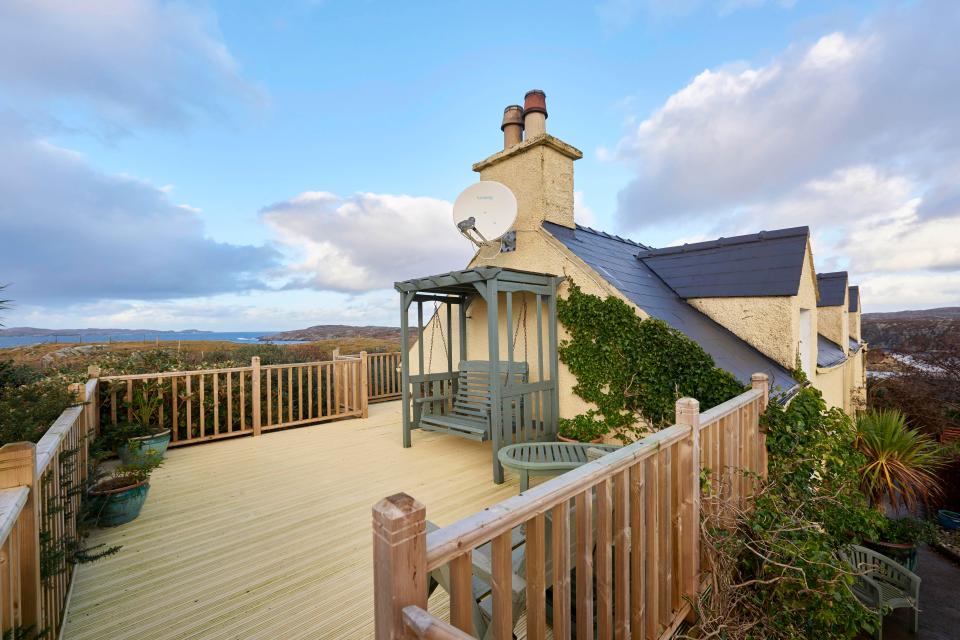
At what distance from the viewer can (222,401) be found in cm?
593

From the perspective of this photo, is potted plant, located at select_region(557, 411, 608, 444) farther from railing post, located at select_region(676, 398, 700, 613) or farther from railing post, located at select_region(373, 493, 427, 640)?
railing post, located at select_region(373, 493, 427, 640)

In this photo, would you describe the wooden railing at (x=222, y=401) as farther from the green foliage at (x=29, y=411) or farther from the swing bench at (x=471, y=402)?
the swing bench at (x=471, y=402)

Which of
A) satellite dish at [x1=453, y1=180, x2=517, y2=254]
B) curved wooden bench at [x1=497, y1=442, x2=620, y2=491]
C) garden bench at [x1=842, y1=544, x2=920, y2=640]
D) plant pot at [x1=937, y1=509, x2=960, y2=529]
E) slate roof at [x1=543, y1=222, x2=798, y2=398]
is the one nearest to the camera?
curved wooden bench at [x1=497, y1=442, x2=620, y2=491]

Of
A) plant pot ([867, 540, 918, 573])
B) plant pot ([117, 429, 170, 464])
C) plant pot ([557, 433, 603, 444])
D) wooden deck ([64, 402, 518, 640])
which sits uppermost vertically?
plant pot ([117, 429, 170, 464])

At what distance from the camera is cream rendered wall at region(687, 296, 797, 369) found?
4676mm

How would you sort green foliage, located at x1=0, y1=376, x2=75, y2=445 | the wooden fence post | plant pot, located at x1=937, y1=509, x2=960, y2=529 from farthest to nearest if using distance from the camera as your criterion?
1. plant pot, located at x1=937, y1=509, x2=960, y2=529
2. the wooden fence post
3. green foliage, located at x1=0, y1=376, x2=75, y2=445

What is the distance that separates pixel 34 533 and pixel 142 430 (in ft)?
13.5

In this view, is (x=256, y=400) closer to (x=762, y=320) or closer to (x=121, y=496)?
(x=121, y=496)

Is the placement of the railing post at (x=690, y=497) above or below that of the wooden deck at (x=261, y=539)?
above

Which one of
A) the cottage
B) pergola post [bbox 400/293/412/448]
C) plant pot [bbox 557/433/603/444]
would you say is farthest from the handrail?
pergola post [bbox 400/293/412/448]

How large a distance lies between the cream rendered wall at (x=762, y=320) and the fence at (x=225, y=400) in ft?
Answer: 19.8

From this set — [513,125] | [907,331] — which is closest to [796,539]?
[513,125]

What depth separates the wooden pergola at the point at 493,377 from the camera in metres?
4.43

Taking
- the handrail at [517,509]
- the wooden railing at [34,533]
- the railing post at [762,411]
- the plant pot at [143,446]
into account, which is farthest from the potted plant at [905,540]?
the plant pot at [143,446]
